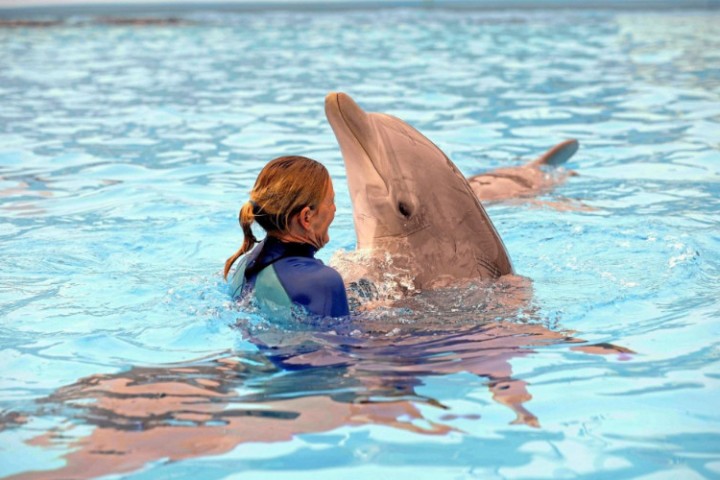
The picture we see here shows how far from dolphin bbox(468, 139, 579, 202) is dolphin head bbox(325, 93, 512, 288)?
2620 millimetres

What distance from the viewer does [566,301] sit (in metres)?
4.58

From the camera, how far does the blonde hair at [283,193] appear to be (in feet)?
12.2

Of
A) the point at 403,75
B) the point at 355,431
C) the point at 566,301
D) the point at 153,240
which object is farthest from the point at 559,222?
the point at 403,75

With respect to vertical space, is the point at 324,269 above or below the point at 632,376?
above

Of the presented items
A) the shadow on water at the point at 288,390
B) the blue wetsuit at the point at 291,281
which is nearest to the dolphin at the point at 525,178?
the shadow on water at the point at 288,390

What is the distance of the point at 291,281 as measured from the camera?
12.2 ft

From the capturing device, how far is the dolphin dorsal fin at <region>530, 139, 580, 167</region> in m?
7.53

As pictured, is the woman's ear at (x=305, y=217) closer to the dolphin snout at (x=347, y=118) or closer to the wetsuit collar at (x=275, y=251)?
the wetsuit collar at (x=275, y=251)

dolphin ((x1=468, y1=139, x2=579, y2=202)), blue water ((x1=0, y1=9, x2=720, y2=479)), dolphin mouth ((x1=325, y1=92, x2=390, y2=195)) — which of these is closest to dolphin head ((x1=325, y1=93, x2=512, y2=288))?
dolphin mouth ((x1=325, y1=92, x2=390, y2=195))

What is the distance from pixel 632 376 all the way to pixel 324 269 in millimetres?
1302

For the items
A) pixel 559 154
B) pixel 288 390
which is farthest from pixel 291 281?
pixel 559 154

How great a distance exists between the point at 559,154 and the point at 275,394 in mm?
4824

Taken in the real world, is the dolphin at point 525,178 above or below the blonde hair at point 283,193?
below

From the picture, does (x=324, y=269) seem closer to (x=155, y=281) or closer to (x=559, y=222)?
(x=155, y=281)
